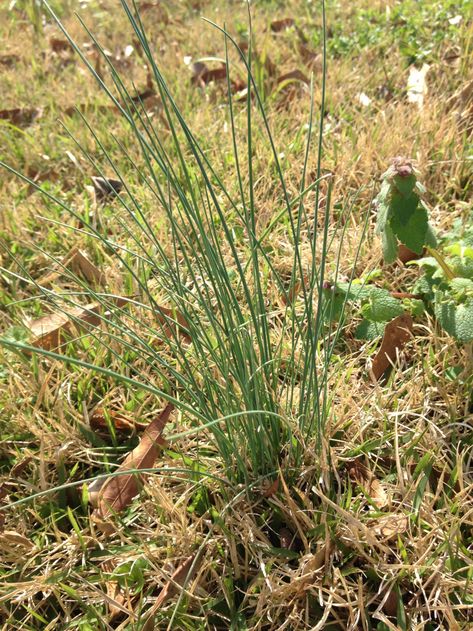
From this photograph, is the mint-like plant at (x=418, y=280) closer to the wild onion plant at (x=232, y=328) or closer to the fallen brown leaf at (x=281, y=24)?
the wild onion plant at (x=232, y=328)

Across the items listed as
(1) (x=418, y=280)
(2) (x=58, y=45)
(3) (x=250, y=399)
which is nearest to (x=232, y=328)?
(3) (x=250, y=399)

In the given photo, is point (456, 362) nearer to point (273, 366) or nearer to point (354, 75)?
point (273, 366)

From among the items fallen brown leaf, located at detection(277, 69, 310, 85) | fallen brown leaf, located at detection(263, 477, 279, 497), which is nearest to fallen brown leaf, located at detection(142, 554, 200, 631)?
fallen brown leaf, located at detection(263, 477, 279, 497)

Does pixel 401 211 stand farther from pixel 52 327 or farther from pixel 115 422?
pixel 52 327

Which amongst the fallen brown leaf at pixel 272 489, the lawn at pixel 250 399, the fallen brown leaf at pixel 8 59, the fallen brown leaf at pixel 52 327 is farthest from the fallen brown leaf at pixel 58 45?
the fallen brown leaf at pixel 272 489

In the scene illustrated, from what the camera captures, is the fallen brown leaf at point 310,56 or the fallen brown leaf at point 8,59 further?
the fallen brown leaf at point 8,59

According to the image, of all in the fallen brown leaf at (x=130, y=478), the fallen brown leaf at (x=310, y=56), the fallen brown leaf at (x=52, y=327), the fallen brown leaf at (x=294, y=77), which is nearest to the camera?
the fallen brown leaf at (x=130, y=478)

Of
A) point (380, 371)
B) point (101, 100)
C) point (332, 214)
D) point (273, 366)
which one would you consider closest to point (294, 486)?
point (273, 366)
